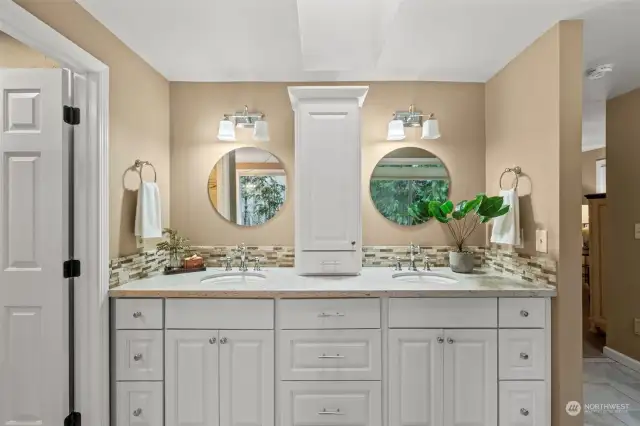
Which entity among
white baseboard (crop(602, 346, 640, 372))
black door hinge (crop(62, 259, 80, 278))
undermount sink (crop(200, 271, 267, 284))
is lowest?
white baseboard (crop(602, 346, 640, 372))

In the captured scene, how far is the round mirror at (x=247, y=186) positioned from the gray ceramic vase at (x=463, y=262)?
4.33ft

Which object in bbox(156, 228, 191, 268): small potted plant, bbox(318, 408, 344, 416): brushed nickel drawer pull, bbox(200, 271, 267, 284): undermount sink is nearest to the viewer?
bbox(318, 408, 344, 416): brushed nickel drawer pull

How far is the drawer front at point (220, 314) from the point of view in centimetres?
197

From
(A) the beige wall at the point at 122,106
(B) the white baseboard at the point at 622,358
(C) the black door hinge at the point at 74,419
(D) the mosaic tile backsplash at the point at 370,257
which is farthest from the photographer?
(B) the white baseboard at the point at 622,358


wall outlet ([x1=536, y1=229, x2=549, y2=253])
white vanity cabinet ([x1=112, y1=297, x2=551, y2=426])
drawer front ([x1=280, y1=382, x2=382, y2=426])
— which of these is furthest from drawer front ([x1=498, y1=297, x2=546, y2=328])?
drawer front ([x1=280, y1=382, x2=382, y2=426])

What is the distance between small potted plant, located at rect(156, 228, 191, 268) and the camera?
2.55 metres

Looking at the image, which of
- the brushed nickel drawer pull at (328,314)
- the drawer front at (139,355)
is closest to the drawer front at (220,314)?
the drawer front at (139,355)

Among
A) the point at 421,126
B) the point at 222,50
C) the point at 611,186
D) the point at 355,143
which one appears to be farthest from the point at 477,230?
the point at 222,50

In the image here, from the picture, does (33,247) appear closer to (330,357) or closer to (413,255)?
(330,357)

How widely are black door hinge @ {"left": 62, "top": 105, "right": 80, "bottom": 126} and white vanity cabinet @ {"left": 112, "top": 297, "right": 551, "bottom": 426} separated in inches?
38.5

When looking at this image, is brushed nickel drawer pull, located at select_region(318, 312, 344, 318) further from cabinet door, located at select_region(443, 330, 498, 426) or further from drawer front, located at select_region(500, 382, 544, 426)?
drawer front, located at select_region(500, 382, 544, 426)

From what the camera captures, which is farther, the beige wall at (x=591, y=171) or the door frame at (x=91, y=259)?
the beige wall at (x=591, y=171)

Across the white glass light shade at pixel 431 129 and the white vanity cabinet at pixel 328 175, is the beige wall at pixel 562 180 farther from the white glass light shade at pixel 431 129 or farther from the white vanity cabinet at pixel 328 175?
the white vanity cabinet at pixel 328 175

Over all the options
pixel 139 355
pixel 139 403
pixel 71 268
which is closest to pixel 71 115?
pixel 71 268
